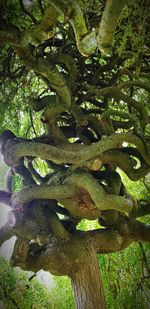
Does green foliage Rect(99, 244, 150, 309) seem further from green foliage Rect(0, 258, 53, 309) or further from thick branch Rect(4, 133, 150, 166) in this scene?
thick branch Rect(4, 133, 150, 166)

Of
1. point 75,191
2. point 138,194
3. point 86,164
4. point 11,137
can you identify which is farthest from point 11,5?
point 138,194

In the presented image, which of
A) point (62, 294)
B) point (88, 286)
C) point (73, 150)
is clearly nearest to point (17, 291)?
point (62, 294)

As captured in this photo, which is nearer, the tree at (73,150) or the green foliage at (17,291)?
the tree at (73,150)

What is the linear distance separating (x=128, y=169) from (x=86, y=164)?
15.0 inches

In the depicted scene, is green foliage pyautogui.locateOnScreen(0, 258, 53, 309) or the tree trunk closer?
the tree trunk

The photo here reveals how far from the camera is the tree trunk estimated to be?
2461 mm

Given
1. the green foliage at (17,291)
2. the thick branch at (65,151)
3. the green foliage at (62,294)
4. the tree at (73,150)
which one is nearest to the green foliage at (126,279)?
the green foliage at (62,294)

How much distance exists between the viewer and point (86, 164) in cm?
231

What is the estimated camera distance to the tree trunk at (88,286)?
246cm

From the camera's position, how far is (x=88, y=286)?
251cm

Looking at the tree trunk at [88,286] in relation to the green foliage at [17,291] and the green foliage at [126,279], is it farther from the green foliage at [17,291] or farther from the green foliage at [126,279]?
the green foliage at [126,279]

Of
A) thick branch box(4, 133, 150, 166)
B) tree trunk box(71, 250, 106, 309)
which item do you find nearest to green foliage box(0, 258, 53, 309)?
tree trunk box(71, 250, 106, 309)

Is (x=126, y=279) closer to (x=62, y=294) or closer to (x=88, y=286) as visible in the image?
(x=62, y=294)

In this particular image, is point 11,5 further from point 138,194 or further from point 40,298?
point 40,298
